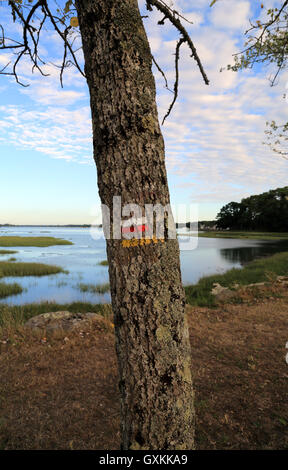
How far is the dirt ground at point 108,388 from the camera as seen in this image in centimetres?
344

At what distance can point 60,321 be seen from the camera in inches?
315

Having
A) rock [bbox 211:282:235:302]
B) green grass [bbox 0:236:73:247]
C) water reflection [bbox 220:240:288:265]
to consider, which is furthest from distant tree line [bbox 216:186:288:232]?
rock [bbox 211:282:235:302]

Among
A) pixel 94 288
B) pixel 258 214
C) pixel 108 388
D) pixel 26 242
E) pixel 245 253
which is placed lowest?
pixel 245 253

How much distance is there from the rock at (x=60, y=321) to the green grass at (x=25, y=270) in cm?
1582

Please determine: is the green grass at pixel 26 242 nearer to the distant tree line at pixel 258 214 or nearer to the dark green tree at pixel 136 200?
the dark green tree at pixel 136 200

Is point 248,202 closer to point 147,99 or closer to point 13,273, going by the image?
point 13,273

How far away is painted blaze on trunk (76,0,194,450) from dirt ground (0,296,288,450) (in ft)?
7.26

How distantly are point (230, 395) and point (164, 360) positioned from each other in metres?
3.32

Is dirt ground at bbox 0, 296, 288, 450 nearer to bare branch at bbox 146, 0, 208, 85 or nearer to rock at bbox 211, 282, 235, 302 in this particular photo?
rock at bbox 211, 282, 235, 302

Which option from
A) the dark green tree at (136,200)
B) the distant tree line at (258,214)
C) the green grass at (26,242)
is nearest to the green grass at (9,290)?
the dark green tree at (136,200)

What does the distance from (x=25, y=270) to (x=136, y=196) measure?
24210mm

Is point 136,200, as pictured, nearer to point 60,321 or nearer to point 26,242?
point 60,321

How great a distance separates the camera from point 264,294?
11.1 metres

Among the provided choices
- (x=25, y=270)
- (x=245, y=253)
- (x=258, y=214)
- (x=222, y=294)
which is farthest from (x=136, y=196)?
(x=258, y=214)
